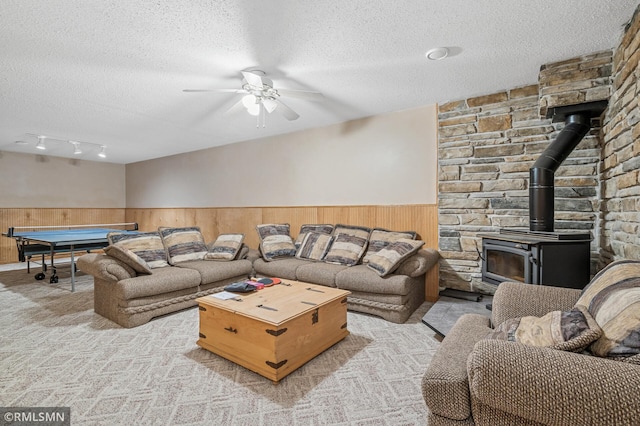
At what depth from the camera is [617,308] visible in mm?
1156

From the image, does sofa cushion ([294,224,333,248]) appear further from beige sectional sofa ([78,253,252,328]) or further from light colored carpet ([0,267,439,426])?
light colored carpet ([0,267,439,426])

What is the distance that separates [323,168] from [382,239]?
1586 millimetres

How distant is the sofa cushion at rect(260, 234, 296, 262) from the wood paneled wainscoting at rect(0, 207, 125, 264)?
5952 millimetres

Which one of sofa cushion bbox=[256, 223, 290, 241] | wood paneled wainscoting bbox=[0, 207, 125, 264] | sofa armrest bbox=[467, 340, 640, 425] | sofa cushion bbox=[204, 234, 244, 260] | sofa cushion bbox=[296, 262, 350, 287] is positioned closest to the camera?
sofa armrest bbox=[467, 340, 640, 425]

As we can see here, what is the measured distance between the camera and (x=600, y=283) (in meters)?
1.45

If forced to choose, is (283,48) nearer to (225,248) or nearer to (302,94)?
(302,94)

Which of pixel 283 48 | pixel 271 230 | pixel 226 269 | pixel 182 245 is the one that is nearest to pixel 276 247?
pixel 271 230

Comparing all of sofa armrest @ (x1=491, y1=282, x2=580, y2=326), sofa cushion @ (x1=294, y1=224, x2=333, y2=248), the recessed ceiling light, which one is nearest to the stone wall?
sofa armrest @ (x1=491, y1=282, x2=580, y2=326)

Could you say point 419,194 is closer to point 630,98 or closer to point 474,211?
point 474,211

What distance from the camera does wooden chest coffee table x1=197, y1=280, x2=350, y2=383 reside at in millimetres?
2033

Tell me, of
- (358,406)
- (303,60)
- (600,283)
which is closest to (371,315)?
(358,406)

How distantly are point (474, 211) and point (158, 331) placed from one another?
143 inches

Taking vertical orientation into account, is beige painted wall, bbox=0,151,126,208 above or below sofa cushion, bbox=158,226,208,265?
above

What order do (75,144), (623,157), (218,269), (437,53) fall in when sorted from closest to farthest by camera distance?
(623,157)
(437,53)
(218,269)
(75,144)
